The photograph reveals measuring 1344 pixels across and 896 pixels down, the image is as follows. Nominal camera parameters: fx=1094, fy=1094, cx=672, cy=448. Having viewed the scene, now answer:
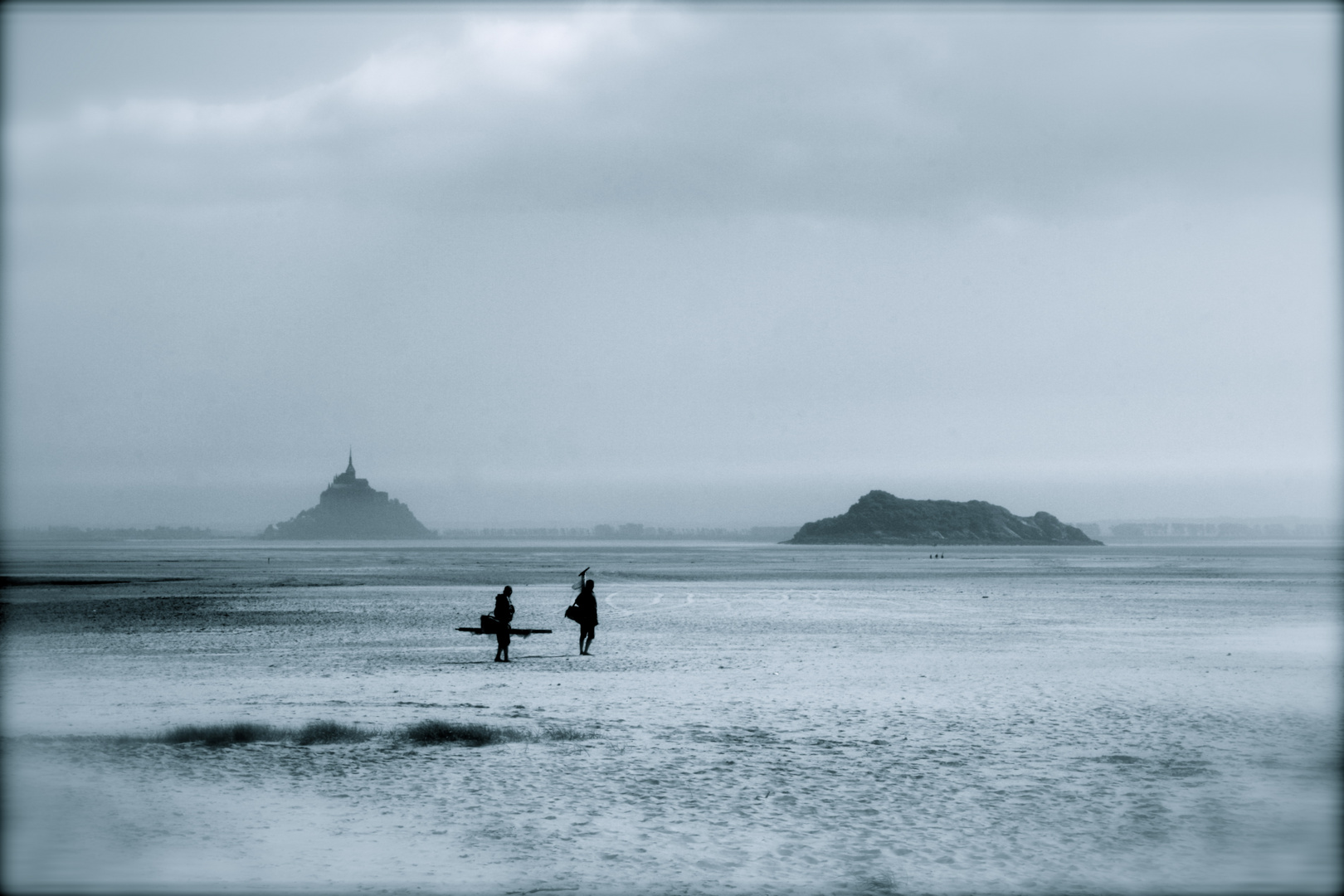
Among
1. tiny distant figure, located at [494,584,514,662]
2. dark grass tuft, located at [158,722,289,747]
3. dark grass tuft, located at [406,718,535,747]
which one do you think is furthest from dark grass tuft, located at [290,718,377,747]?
tiny distant figure, located at [494,584,514,662]

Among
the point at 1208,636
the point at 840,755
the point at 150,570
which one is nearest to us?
the point at 840,755

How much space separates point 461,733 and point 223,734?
3.37 m

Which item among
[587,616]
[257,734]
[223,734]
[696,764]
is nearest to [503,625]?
[587,616]

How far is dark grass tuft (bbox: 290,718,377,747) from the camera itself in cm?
1544

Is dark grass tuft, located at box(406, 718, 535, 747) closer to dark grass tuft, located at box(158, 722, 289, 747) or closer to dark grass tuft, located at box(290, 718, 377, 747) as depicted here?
dark grass tuft, located at box(290, 718, 377, 747)

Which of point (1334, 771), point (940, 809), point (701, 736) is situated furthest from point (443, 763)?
point (1334, 771)

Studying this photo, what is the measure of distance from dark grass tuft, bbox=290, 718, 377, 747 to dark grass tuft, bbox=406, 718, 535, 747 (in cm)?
68

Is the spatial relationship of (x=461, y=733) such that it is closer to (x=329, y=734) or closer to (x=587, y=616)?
(x=329, y=734)

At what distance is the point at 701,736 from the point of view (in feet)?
52.1

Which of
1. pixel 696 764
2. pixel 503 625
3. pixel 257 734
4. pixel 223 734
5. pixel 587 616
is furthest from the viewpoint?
pixel 587 616

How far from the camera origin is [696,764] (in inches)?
554

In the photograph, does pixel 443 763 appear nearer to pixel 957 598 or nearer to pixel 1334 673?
pixel 1334 673

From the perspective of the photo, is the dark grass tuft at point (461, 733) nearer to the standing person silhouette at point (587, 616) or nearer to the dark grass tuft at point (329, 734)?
the dark grass tuft at point (329, 734)

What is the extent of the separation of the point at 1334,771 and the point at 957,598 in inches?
1452
